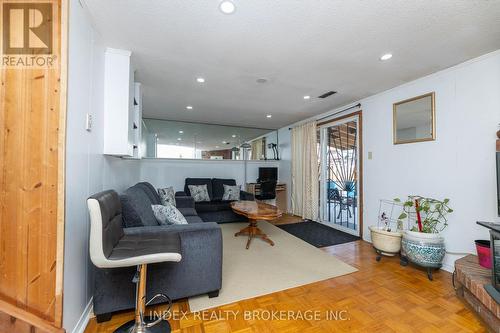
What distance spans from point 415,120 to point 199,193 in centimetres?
396

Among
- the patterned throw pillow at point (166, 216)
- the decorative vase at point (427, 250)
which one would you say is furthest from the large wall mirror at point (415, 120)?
the patterned throw pillow at point (166, 216)

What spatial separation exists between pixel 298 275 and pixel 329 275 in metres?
0.34

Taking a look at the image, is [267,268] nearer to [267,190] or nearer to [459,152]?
[459,152]

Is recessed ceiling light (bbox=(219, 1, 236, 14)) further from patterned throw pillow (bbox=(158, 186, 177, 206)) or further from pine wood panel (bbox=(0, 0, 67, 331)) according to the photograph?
patterned throw pillow (bbox=(158, 186, 177, 206))

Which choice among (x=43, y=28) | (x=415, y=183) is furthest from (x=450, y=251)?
(x=43, y=28)

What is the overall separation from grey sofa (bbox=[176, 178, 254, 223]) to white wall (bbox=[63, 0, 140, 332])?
2485 millimetres

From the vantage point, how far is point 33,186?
1.17 meters

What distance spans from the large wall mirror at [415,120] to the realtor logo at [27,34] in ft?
12.1

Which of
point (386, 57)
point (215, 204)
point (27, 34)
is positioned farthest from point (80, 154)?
point (215, 204)

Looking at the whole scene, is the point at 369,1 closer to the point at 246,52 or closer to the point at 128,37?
the point at 246,52

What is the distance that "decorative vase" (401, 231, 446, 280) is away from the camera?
223 centimetres

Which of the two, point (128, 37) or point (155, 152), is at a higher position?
point (128, 37)

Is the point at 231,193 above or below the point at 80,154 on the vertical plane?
below

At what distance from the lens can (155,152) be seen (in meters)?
4.98
